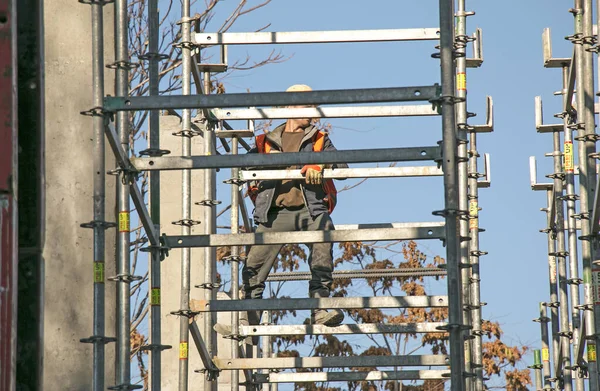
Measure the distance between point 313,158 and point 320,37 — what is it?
7.74 ft

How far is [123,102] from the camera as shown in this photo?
6.91m

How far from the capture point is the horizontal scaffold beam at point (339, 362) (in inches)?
342

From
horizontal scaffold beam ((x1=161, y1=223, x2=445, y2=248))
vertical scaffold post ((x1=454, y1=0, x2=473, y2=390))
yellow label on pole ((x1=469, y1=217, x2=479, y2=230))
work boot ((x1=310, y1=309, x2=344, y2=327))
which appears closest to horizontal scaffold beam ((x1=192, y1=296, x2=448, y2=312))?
horizontal scaffold beam ((x1=161, y1=223, x2=445, y2=248))

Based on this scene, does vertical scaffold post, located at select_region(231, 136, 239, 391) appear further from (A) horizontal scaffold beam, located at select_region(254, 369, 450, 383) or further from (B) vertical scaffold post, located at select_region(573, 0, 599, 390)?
(B) vertical scaffold post, located at select_region(573, 0, 599, 390)

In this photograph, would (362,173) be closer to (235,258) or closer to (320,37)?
(320,37)

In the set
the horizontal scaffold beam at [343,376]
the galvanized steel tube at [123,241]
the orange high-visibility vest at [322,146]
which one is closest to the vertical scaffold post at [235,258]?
the horizontal scaffold beam at [343,376]

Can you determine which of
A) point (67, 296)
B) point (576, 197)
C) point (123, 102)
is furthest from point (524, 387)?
point (123, 102)

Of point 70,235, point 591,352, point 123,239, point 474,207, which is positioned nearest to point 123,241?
point 123,239

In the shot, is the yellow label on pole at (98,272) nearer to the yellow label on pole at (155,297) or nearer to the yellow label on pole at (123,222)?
the yellow label on pole at (123,222)

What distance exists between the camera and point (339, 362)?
8742mm

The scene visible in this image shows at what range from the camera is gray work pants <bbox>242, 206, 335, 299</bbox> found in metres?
9.52

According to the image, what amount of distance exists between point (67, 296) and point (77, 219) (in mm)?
516

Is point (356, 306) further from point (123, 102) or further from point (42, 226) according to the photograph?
point (42, 226)

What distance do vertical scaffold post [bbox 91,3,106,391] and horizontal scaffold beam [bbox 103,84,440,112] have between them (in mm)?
114
